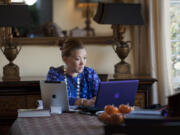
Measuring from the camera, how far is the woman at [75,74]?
141 inches

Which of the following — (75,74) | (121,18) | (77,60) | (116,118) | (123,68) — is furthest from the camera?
(123,68)

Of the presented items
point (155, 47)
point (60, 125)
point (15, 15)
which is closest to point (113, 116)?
point (60, 125)

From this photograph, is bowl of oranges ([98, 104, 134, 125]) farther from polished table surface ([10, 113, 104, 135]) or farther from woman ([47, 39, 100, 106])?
woman ([47, 39, 100, 106])

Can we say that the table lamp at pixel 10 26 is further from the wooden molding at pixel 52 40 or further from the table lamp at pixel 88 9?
the table lamp at pixel 88 9

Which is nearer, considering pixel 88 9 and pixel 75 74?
pixel 75 74

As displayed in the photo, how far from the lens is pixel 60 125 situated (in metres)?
2.76

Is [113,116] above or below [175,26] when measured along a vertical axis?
below

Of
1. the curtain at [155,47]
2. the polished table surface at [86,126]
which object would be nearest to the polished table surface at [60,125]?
the polished table surface at [86,126]

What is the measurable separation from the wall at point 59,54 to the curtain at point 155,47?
0.21 metres

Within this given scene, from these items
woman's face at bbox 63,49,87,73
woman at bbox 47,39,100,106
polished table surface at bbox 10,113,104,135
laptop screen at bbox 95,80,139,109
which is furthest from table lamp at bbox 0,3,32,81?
laptop screen at bbox 95,80,139,109

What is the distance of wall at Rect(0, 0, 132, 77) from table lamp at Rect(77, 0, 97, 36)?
6 centimetres

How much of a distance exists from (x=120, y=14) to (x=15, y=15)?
1.07 metres

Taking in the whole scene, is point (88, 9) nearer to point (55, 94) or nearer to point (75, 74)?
point (75, 74)

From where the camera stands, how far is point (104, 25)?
493 cm
